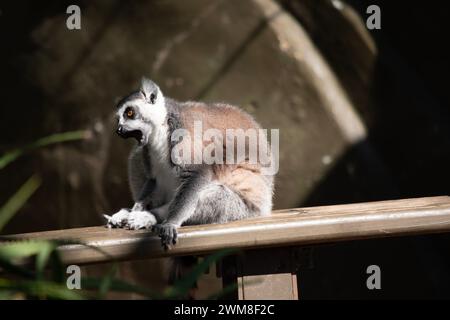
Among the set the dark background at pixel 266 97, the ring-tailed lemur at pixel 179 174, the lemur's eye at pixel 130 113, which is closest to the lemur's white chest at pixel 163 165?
the ring-tailed lemur at pixel 179 174

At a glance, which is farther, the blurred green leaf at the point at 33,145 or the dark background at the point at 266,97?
the dark background at the point at 266,97

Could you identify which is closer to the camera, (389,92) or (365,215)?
(365,215)

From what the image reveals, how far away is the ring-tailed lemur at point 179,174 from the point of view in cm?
323

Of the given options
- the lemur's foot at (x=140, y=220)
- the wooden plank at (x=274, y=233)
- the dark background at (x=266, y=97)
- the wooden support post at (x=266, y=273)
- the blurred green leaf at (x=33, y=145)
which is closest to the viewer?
the blurred green leaf at (x=33, y=145)

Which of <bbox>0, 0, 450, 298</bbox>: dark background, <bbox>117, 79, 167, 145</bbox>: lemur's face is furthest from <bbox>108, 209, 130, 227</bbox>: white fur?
<bbox>0, 0, 450, 298</bbox>: dark background

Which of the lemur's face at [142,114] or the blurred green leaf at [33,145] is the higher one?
the lemur's face at [142,114]

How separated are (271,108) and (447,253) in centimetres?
167

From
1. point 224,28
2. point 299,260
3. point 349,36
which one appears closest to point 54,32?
point 224,28

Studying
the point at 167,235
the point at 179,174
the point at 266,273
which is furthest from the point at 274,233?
the point at 179,174

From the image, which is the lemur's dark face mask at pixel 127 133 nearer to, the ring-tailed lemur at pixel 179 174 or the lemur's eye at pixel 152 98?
the ring-tailed lemur at pixel 179 174

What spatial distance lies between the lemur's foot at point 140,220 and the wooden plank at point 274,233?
0.21 m

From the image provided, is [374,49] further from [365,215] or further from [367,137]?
[365,215]

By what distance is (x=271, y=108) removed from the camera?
5117mm

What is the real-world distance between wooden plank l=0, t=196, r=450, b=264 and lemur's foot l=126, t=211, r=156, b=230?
213mm
